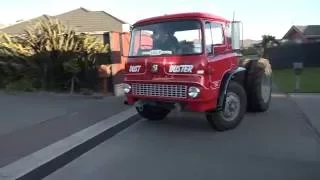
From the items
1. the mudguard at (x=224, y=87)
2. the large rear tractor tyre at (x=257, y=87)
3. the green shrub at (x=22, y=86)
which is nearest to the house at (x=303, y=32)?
the green shrub at (x=22, y=86)

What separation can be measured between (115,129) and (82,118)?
48.6 inches

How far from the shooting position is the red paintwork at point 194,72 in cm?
932

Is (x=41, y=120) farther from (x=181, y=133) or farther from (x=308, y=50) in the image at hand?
(x=308, y=50)

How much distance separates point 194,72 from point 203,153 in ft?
6.03

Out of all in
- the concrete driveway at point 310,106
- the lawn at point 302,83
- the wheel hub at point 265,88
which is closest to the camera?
the concrete driveway at point 310,106

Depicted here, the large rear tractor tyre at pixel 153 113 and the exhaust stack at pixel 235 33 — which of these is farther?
the large rear tractor tyre at pixel 153 113

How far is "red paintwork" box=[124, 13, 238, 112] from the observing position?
932cm

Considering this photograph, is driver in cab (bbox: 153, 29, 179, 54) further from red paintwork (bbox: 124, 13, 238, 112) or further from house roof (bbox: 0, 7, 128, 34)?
house roof (bbox: 0, 7, 128, 34)

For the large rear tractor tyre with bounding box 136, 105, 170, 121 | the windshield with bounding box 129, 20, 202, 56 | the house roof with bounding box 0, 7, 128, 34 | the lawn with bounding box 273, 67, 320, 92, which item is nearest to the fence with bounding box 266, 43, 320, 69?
the lawn with bounding box 273, 67, 320, 92

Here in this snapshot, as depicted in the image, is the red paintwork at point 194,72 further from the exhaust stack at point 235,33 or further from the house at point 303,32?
the house at point 303,32

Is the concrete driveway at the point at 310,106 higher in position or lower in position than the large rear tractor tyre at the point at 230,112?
lower

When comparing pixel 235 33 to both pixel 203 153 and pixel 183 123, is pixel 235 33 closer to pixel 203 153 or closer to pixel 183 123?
pixel 183 123

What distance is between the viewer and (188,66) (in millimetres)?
9406

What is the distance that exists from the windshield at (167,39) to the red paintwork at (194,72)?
138 millimetres
